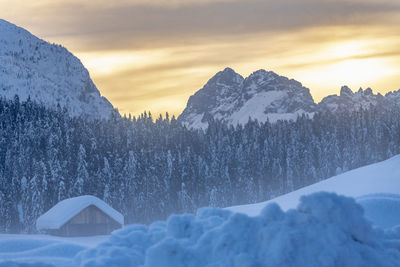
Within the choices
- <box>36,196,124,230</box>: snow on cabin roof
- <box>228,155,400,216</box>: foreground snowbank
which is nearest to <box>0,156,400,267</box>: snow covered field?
<box>228,155,400,216</box>: foreground snowbank

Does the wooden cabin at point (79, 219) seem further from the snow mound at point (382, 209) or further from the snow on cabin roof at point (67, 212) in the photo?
the snow mound at point (382, 209)

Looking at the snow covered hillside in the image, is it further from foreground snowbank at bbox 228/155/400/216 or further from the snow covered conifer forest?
the snow covered conifer forest

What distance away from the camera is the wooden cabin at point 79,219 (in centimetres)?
5475

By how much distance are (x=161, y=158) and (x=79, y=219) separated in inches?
1263

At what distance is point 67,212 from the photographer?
55.1 metres

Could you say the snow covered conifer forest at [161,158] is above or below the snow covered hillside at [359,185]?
above

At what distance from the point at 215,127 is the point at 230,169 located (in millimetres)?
11283

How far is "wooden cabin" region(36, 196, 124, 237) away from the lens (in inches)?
2156

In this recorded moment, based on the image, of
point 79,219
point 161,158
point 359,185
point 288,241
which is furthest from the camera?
point 161,158

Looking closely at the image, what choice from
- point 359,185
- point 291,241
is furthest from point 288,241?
point 359,185

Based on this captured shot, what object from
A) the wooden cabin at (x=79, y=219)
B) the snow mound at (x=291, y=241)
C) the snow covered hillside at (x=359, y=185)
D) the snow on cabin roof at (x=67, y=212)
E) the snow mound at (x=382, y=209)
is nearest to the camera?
the snow mound at (x=291, y=241)

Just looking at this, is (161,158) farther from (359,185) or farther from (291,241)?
(291,241)

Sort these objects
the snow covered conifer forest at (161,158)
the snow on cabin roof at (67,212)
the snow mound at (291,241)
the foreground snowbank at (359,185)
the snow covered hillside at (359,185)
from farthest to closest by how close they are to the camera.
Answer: the snow covered conifer forest at (161,158)
the snow on cabin roof at (67,212)
the foreground snowbank at (359,185)
the snow covered hillside at (359,185)
the snow mound at (291,241)

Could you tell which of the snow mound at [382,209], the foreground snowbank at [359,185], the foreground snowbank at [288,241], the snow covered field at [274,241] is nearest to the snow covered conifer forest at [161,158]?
the foreground snowbank at [359,185]
